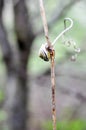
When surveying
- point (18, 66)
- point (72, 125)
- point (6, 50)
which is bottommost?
point (72, 125)

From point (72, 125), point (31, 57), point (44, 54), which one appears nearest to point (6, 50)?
point (31, 57)

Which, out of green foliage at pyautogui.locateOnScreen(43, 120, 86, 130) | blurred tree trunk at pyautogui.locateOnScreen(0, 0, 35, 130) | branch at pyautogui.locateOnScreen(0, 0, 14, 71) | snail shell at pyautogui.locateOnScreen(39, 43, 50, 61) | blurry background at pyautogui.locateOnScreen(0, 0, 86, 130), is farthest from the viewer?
green foliage at pyautogui.locateOnScreen(43, 120, 86, 130)

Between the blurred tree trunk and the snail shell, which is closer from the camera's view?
the snail shell

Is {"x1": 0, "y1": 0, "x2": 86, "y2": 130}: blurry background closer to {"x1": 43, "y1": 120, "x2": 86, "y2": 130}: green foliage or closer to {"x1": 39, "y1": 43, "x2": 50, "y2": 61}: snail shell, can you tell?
{"x1": 43, "y1": 120, "x2": 86, "y2": 130}: green foliage

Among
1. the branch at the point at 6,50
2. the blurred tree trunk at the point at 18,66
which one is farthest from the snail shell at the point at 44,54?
the branch at the point at 6,50

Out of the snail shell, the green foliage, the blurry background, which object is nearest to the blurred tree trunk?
the blurry background

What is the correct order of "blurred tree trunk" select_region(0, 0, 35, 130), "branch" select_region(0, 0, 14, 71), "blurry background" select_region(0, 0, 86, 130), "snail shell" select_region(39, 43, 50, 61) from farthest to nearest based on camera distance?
"branch" select_region(0, 0, 14, 71) → "blurred tree trunk" select_region(0, 0, 35, 130) → "blurry background" select_region(0, 0, 86, 130) → "snail shell" select_region(39, 43, 50, 61)

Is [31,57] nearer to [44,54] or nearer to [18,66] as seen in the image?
[18,66]
